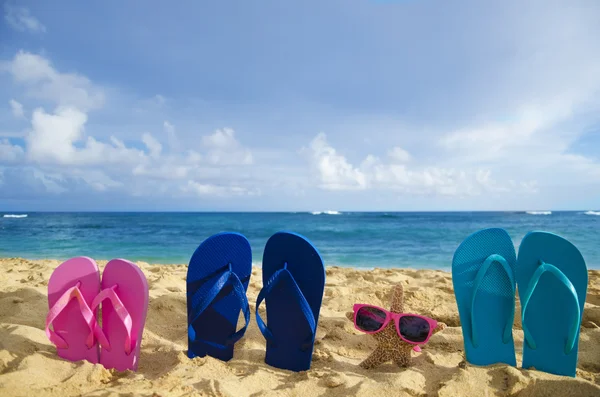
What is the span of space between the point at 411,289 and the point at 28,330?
3016mm

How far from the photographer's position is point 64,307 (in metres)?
1.86

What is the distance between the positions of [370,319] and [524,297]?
0.79 m

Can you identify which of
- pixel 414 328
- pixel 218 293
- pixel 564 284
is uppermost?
pixel 564 284

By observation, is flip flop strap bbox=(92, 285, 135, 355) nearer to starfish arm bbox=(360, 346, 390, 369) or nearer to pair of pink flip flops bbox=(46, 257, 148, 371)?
pair of pink flip flops bbox=(46, 257, 148, 371)

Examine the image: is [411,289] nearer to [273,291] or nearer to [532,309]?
[532,309]

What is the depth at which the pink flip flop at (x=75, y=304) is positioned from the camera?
185 centimetres

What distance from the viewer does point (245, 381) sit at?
1586 mm

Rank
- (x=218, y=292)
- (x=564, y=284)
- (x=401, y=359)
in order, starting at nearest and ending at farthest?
1. (x=564, y=284)
2. (x=401, y=359)
3. (x=218, y=292)

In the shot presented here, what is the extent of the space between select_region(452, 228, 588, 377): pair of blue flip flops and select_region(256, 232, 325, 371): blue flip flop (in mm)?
811

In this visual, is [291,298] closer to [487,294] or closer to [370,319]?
[370,319]

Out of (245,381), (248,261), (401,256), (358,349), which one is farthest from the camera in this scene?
(401,256)

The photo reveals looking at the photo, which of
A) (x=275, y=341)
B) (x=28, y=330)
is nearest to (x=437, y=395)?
(x=275, y=341)

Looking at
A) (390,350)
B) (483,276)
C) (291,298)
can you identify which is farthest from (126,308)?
(483,276)

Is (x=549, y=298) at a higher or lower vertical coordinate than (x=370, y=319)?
higher
